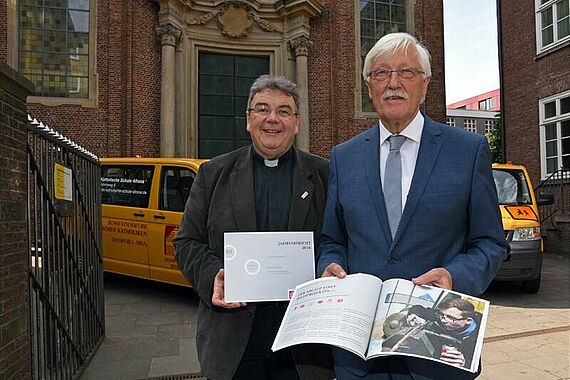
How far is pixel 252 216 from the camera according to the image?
2281 millimetres

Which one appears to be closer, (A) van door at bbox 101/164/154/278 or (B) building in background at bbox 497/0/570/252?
(A) van door at bbox 101/164/154/278

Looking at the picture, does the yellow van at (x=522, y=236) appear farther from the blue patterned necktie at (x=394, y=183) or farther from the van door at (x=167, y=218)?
the blue patterned necktie at (x=394, y=183)

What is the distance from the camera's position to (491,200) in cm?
179

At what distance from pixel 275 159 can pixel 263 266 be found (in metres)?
0.59

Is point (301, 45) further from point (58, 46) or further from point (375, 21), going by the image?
point (58, 46)

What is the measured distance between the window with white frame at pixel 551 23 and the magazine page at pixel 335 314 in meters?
17.1

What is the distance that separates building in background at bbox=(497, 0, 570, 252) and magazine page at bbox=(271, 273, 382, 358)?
47.0ft

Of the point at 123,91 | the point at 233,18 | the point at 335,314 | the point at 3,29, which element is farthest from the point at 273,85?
the point at 233,18

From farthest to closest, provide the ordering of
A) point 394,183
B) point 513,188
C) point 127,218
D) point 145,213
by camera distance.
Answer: point 513,188 → point 127,218 → point 145,213 → point 394,183

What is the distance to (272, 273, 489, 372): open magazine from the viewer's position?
4.96ft

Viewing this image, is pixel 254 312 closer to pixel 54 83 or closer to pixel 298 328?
pixel 298 328

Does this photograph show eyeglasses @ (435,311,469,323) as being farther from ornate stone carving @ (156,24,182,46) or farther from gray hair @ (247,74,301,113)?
ornate stone carving @ (156,24,182,46)

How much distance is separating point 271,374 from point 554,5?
60.4 ft

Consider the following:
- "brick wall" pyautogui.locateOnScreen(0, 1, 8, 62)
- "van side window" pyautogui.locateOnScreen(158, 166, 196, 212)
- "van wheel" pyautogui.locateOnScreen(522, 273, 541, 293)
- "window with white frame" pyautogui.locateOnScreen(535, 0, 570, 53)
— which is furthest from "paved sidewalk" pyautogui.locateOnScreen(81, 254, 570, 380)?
"window with white frame" pyautogui.locateOnScreen(535, 0, 570, 53)
